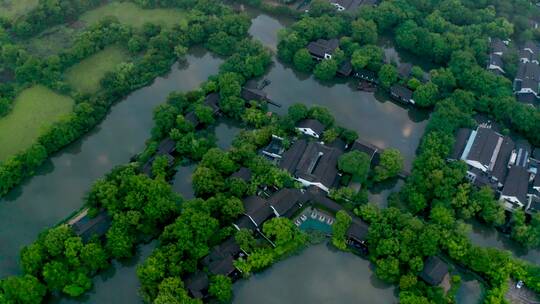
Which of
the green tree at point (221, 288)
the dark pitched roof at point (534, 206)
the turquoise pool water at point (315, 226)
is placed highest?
the dark pitched roof at point (534, 206)

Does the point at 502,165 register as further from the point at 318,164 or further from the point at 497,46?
the point at 497,46

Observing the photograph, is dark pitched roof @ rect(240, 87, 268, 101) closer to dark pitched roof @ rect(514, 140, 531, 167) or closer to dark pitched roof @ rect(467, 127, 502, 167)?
dark pitched roof @ rect(467, 127, 502, 167)

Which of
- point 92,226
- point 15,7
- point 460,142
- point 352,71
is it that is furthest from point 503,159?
point 15,7

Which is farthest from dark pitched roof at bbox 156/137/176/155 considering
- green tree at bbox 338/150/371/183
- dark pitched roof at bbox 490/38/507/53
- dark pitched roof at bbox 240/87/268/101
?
dark pitched roof at bbox 490/38/507/53

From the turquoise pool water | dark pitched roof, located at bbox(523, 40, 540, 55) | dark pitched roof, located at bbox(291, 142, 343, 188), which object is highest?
dark pitched roof, located at bbox(523, 40, 540, 55)

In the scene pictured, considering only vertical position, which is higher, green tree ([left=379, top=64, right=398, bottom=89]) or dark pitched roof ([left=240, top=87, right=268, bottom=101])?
green tree ([left=379, top=64, right=398, bottom=89])

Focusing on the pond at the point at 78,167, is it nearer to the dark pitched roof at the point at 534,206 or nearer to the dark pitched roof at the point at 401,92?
the dark pitched roof at the point at 401,92

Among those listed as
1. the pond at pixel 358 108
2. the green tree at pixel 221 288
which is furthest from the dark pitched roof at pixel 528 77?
the green tree at pixel 221 288
